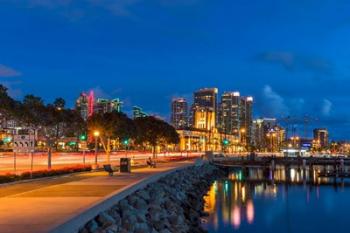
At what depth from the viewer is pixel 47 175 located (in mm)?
40094

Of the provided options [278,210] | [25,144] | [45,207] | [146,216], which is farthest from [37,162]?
[45,207]

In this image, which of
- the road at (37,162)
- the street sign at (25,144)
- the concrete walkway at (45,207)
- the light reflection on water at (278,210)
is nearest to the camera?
the concrete walkway at (45,207)

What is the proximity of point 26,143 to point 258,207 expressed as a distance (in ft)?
86.8

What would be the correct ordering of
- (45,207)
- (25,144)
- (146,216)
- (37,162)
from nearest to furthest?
(45,207)
(146,216)
(25,144)
(37,162)

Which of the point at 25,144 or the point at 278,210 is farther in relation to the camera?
the point at 278,210

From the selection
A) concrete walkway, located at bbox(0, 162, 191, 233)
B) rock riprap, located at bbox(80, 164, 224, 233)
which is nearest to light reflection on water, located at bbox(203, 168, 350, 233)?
rock riprap, located at bbox(80, 164, 224, 233)

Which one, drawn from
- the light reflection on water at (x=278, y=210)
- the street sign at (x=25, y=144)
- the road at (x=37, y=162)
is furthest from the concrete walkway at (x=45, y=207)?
the road at (x=37, y=162)

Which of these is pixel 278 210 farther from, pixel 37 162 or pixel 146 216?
pixel 37 162

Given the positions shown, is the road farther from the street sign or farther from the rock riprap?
the rock riprap

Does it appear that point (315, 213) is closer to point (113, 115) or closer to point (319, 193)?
point (319, 193)

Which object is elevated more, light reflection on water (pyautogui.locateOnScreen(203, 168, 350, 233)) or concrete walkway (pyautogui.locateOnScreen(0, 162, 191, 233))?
concrete walkway (pyautogui.locateOnScreen(0, 162, 191, 233))

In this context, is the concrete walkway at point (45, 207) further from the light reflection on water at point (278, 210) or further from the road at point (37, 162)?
the road at point (37, 162)

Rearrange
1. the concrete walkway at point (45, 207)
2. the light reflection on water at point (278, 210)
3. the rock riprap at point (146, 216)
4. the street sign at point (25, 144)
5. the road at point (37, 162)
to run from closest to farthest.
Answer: the concrete walkway at point (45, 207) < the rock riprap at point (146, 216) < the street sign at point (25, 144) < the light reflection on water at point (278, 210) < the road at point (37, 162)

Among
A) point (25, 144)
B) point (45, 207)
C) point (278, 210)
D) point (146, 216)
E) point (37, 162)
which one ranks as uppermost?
point (25, 144)
